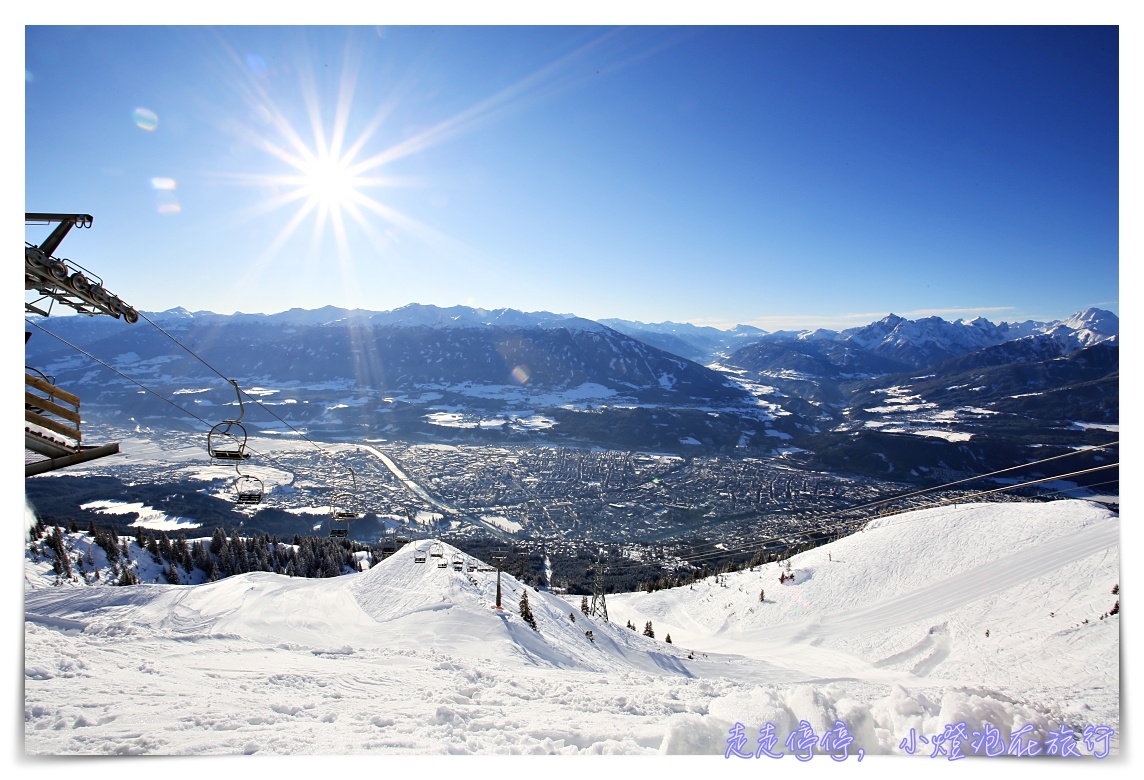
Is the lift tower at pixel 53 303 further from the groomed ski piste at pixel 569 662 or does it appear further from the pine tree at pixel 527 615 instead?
the pine tree at pixel 527 615

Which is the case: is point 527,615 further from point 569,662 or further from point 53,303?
point 53,303

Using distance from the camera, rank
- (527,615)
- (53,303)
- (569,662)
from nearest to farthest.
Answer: (53,303) < (569,662) < (527,615)

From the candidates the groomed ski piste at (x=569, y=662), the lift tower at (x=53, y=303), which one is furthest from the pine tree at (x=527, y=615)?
the lift tower at (x=53, y=303)

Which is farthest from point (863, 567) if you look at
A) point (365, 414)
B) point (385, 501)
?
point (365, 414)

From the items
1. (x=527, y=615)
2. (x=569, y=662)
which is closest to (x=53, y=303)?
(x=569, y=662)

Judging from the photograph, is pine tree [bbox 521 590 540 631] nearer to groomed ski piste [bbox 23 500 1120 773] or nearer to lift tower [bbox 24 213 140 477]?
groomed ski piste [bbox 23 500 1120 773]

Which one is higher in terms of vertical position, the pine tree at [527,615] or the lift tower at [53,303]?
the lift tower at [53,303]

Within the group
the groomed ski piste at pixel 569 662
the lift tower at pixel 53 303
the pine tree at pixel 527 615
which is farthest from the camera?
the pine tree at pixel 527 615

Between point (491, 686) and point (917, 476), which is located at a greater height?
point (491, 686)

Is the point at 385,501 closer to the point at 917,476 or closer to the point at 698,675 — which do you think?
the point at 698,675
